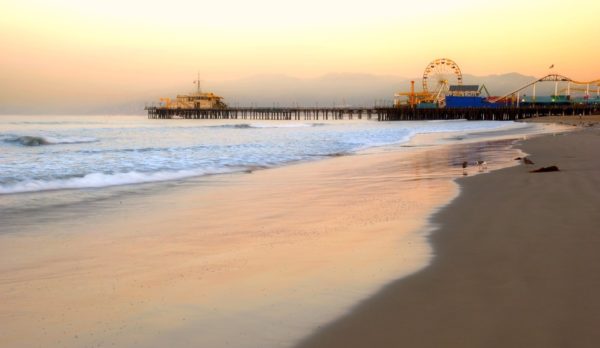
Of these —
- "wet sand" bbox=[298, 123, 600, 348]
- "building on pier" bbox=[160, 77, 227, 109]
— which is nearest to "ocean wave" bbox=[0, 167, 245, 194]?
"wet sand" bbox=[298, 123, 600, 348]

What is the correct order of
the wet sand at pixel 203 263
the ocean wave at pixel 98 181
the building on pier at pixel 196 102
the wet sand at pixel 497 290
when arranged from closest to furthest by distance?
the wet sand at pixel 497 290
the wet sand at pixel 203 263
the ocean wave at pixel 98 181
the building on pier at pixel 196 102

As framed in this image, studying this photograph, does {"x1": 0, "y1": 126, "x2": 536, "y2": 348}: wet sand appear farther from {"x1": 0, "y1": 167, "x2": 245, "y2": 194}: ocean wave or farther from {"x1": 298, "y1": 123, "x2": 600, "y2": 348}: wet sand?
{"x1": 0, "y1": 167, "x2": 245, "y2": 194}: ocean wave

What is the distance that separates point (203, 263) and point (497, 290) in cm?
214

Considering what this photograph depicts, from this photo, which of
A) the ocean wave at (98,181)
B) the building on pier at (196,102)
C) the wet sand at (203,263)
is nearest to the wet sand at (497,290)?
the wet sand at (203,263)

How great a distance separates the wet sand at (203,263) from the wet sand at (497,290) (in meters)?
0.20

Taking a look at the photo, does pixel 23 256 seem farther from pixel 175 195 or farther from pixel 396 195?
pixel 396 195

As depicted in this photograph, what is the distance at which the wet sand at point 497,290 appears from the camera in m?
2.49

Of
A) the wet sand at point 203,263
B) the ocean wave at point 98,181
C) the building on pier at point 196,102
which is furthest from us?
the building on pier at point 196,102

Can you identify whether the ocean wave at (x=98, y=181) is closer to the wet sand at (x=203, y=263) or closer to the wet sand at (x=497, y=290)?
the wet sand at (x=203, y=263)

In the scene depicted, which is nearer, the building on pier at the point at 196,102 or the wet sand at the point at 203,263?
the wet sand at the point at 203,263

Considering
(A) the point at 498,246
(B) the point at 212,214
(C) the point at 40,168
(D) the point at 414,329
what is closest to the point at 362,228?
(A) the point at 498,246

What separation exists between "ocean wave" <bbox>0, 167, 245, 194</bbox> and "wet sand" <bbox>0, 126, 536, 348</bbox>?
1.71 m

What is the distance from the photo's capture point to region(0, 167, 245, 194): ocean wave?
28.7 ft

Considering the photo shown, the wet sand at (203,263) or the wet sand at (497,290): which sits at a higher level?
the wet sand at (497,290)
